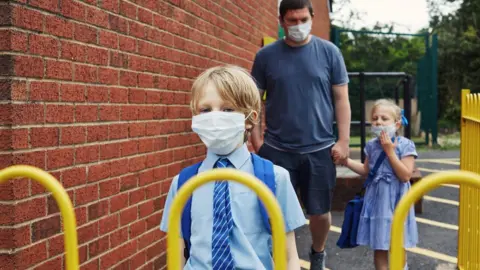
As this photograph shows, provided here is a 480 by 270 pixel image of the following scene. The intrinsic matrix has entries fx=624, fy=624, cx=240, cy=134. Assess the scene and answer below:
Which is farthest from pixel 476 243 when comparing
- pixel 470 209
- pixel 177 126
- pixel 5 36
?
pixel 5 36

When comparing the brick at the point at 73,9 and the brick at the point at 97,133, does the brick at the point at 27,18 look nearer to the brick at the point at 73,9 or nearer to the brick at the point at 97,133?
the brick at the point at 73,9

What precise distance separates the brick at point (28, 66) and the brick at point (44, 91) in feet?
0.12

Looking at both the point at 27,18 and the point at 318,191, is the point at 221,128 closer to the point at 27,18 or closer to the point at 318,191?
the point at 27,18

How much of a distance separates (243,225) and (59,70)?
1.18 meters

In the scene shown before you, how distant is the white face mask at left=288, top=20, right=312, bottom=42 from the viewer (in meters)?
4.31

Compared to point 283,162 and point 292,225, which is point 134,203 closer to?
point 283,162

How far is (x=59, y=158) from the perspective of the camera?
Answer: 277 centimetres

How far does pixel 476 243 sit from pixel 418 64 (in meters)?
11.3

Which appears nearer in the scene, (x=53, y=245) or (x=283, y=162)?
(x=53, y=245)

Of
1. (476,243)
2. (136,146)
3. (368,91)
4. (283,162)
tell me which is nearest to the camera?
(136,146)

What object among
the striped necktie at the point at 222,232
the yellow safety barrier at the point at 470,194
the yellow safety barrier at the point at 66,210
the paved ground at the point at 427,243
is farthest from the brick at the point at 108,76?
the paved ground at the point at 427,243

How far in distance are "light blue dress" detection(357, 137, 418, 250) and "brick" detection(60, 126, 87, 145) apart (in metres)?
2.14

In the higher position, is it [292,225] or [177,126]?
[177,126]

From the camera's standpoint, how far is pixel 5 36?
7.98ft
